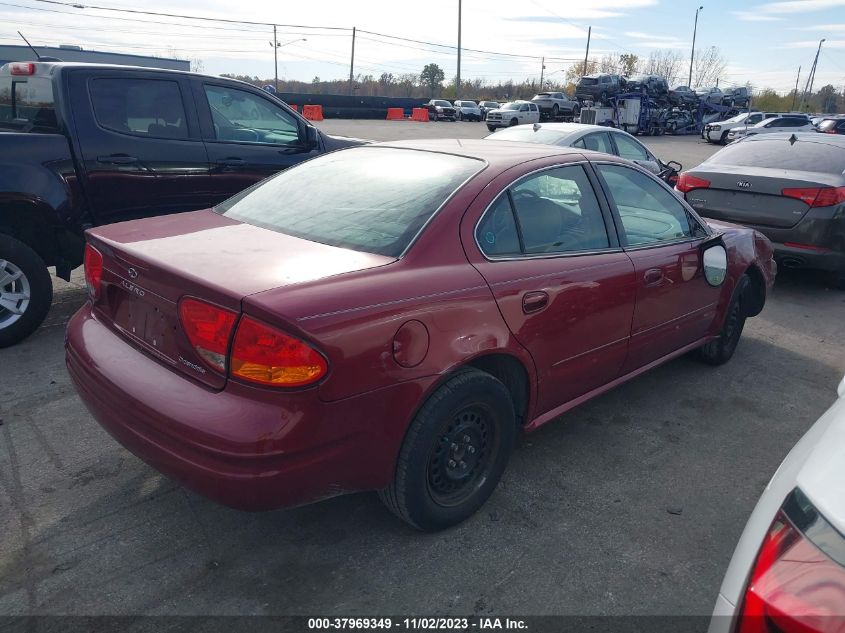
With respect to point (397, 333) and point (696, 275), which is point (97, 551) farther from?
point (696, 275)

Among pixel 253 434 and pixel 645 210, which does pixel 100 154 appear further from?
pixel 645 210

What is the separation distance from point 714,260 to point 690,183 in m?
→ 3.36

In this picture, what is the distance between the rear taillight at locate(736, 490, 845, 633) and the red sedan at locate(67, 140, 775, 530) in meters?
1.31

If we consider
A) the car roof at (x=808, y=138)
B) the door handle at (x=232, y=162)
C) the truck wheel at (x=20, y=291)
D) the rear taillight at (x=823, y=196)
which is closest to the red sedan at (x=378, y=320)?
the truck wheel at (x=20, y=291)

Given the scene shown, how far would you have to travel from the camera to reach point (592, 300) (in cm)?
323

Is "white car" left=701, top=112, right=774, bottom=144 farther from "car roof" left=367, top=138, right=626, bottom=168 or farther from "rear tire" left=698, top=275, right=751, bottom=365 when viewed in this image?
"car roof" left=367, top=138, right=626, bottom=168

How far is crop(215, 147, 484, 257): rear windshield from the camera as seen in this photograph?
2.77 m

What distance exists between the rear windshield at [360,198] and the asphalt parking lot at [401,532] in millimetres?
1223

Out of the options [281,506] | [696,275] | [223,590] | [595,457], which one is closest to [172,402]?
[281,506]

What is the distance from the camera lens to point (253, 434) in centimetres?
216

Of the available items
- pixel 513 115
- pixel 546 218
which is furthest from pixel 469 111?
pixel 546 218

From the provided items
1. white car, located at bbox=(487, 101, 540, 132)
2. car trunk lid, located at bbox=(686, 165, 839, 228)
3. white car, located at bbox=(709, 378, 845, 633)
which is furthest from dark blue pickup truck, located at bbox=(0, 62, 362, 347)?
white car, located at bbox=(487, 101, 540, 132)

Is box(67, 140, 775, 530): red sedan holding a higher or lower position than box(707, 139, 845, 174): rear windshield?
lower

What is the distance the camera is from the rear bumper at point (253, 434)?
7.15ft
